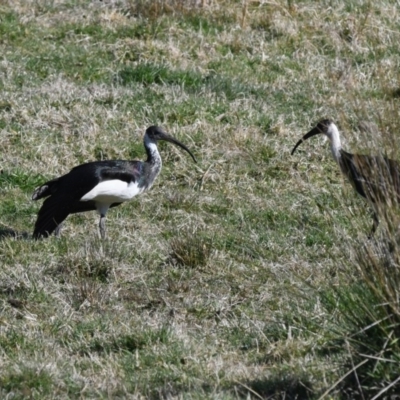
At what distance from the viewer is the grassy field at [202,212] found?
6.23 m

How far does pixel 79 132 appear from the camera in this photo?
35.4 ft

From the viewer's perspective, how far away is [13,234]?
9.21m

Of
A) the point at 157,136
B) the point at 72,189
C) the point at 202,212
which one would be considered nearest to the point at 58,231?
the point at 72,189

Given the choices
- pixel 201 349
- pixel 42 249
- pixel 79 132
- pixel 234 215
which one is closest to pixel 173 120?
pixel 79 132

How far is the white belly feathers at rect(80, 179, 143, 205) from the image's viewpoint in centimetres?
920

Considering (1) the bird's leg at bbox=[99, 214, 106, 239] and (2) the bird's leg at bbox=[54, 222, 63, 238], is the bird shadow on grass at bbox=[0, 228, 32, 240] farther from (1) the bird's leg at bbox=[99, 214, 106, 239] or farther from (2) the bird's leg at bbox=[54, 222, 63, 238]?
(1) the bird's leg at bbox=[99, 214, 106, 239]

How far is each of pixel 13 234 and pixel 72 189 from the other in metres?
0.58

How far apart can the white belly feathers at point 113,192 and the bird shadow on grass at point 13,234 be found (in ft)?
1.74

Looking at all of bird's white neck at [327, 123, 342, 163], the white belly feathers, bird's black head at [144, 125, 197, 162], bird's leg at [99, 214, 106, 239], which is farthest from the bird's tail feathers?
bird's white neck at [327, 123, 342, 163]

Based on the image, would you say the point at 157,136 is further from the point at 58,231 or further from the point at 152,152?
the point at 58,231

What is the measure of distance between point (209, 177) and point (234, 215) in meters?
0.74

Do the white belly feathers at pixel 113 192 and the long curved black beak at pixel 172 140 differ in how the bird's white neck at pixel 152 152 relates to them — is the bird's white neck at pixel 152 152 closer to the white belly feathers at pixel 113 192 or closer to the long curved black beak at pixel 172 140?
the long curved black beak at pixel 172 140

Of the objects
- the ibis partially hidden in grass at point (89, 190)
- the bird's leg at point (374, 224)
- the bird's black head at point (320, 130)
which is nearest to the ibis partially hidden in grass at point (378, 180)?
the bird's leg at point (374, 224)

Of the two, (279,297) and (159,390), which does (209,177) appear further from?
(159,390)
